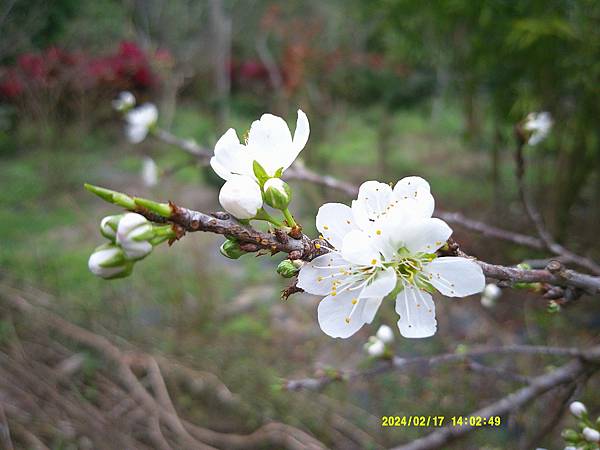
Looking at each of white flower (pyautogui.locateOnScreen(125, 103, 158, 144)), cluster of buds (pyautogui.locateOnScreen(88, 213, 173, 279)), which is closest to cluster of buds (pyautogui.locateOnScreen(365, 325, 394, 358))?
cluster of buds (pyautogui.locateOnScreen(88, 213, 173, 279))

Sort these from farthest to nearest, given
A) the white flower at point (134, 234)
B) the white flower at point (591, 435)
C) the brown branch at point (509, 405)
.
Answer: the brown branch at point (509, 405)
the white flower at point (591, 435)
the white flower at point (134, 234)

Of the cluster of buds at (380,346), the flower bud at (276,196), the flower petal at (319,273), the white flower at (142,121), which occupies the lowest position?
the cluster of buds at (380,346)

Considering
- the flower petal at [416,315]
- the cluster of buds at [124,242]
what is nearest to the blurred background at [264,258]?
the flower petal at [416,315]

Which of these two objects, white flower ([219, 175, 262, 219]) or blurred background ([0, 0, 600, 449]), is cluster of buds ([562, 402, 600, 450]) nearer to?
blurred background ([0, 0, 600, 449])

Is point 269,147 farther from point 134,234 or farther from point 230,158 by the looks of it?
point 134,234

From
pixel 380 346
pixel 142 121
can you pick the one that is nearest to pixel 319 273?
pixel 380 346

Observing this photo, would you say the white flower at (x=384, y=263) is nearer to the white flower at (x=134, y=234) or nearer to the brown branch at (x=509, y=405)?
the white flower at (x=134, y=234)
